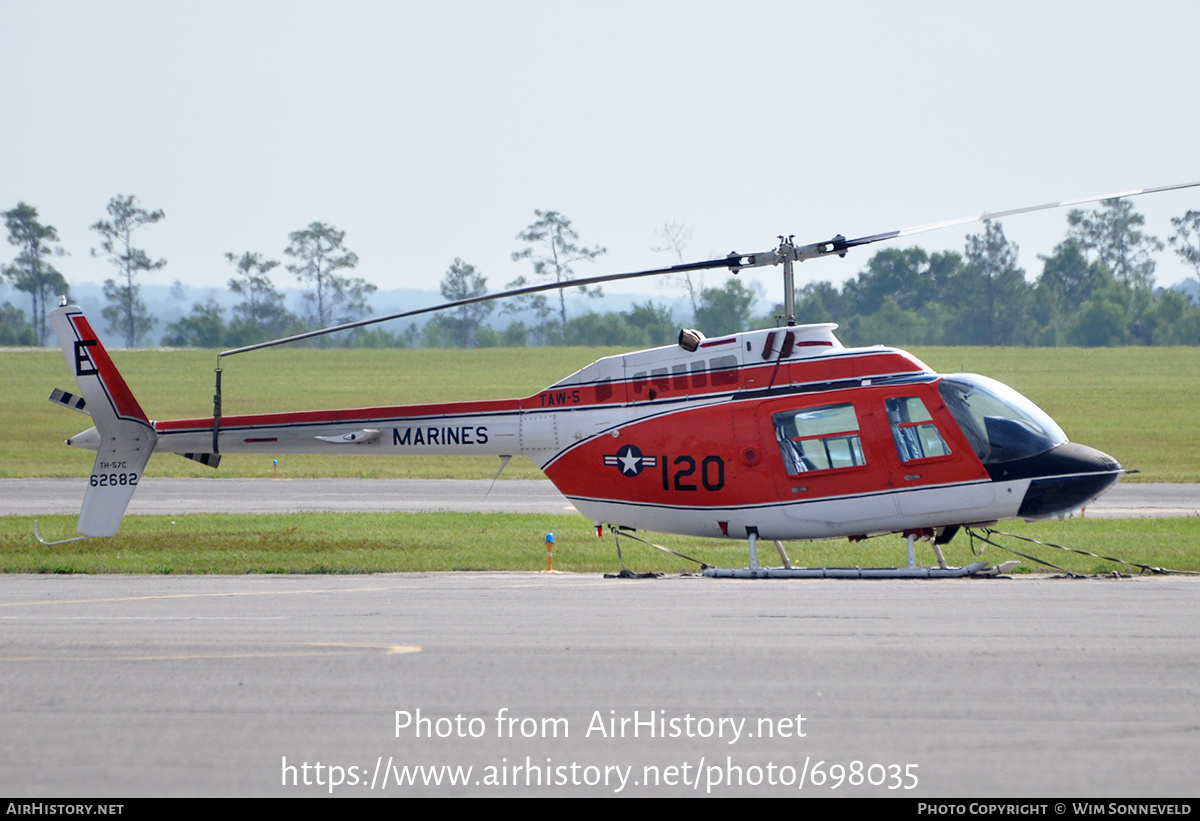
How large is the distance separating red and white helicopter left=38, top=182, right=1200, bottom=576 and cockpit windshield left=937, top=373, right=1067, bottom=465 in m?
0.02

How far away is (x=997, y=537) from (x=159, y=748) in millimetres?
16330

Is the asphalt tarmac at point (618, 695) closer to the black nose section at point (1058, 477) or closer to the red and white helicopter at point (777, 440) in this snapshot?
the black nose section at point (1058, 477)

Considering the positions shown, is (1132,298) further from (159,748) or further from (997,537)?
(159,748)

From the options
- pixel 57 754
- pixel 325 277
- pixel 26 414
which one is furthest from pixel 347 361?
pixel 57 754

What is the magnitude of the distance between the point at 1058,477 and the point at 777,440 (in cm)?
349

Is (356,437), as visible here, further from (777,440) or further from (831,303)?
(831,303)

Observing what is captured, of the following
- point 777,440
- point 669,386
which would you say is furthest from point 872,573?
point 669,386

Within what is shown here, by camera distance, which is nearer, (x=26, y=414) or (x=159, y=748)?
(x=159, y=748)

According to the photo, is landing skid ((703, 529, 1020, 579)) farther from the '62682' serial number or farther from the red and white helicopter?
the '62682' serial number

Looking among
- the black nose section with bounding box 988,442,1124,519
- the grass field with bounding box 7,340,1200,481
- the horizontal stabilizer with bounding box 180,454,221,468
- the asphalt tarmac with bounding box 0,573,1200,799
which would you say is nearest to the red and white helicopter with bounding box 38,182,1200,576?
the black nose section with bounding box 988,442,1124,519

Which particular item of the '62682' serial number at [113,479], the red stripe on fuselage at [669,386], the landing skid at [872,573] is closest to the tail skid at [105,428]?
the '62682' serial number at [113,479]

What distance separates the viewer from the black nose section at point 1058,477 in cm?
1434

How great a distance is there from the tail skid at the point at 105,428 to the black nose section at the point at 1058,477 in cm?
1223
